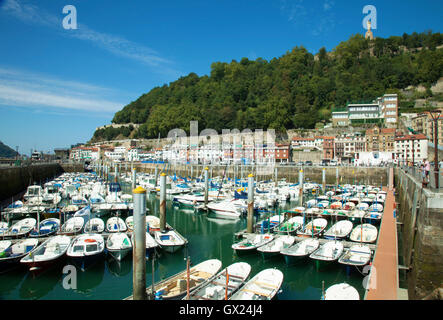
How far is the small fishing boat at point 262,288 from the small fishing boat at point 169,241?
5777 millimetres

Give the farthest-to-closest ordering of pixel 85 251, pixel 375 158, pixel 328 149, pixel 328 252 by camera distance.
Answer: pixel 328 149 → pixel 375 158 → pixel 328 252 → pixel 85 251

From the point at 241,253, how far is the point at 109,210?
13.7 metres

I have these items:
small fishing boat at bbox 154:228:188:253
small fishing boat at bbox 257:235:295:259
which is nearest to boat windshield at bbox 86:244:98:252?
small fishing boat at bbox 154:228:188:253

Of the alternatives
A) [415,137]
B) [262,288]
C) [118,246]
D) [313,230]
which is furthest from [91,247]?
[415,137]

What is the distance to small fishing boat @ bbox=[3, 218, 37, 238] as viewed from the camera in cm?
1565

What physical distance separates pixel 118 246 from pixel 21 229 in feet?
23.6

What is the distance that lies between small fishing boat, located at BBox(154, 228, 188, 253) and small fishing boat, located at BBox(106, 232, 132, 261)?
Answer: 1560 millimetres

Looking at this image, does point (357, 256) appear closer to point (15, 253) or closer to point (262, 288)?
point (262, 288)

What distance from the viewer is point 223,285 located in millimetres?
9562

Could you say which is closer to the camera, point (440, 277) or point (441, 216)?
point (440, 277)

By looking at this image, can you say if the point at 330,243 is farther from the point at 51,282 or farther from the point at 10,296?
the point at 10,296

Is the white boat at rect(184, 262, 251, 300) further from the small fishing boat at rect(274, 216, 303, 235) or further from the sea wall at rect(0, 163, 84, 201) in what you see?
the sea wall at rect(0, 163, 84, 201)

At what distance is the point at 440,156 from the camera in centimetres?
4444
